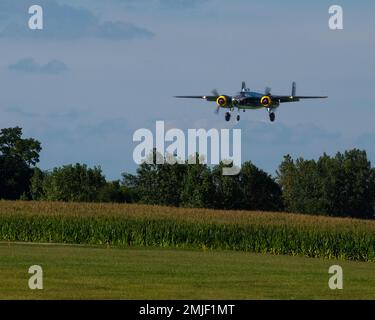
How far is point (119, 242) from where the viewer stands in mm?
63281

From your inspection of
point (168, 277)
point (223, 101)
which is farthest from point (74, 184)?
point (168, 277)

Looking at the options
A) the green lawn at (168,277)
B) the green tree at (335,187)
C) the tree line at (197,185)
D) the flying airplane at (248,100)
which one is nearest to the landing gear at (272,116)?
the flying airplane at (248,100)

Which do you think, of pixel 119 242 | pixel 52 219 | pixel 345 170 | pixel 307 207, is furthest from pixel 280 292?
pixel 345 170

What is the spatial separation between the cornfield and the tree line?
2455 inches

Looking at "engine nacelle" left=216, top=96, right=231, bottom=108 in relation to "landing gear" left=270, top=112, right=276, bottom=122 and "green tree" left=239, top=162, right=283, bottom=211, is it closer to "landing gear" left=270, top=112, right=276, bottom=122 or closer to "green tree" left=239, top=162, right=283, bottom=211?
"landing gear" left=270, top=112, right=276, bottom=122

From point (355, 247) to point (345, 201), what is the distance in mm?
104863

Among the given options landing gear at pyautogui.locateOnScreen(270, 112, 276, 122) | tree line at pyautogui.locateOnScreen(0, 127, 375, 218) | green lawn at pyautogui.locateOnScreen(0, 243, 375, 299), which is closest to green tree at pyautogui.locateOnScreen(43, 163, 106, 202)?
tree line at pyautogui.locateOnScreen(0, 127, 375, 218)

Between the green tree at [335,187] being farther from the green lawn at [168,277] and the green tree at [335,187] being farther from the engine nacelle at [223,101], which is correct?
the green lawn at [168,277]

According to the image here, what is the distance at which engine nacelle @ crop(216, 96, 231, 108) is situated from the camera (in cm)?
6988

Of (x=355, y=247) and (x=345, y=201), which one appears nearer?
(x=355, y=247)

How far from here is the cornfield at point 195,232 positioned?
59.3 metres

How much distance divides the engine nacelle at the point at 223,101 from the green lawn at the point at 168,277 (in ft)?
70.9

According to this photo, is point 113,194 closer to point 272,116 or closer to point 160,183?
point 160,183
